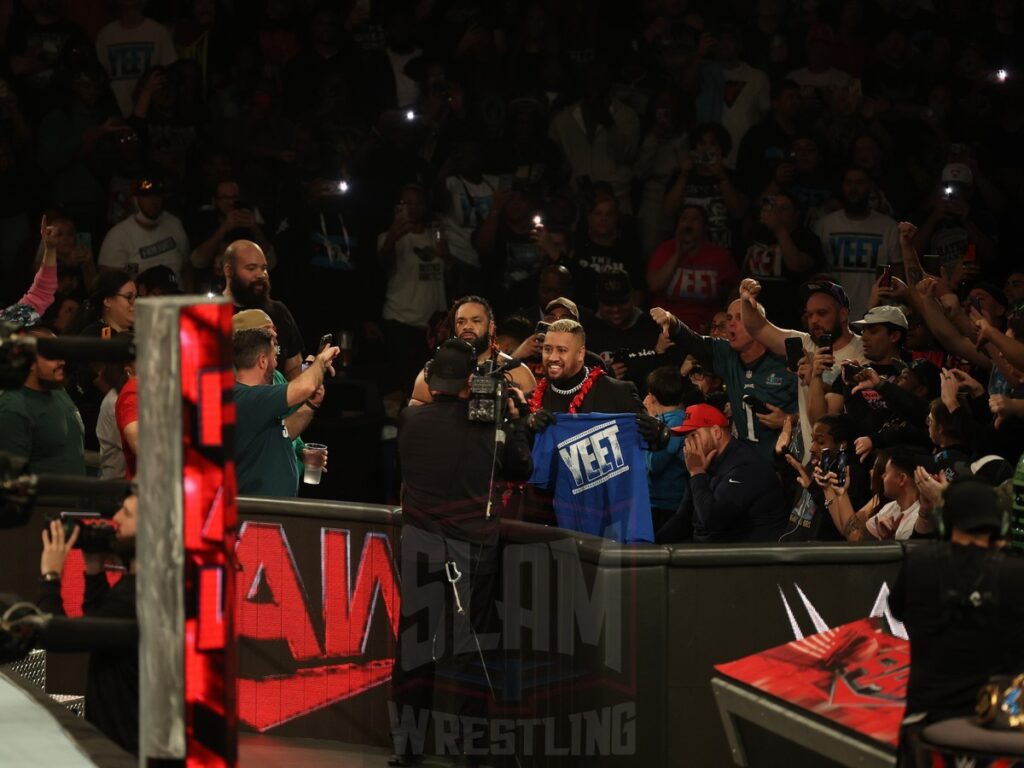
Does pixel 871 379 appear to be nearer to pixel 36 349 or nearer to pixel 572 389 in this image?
pixel 572 389

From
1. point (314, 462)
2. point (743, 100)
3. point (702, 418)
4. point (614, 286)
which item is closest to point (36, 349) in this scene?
point (314, 462)

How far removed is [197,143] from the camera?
1155 cm

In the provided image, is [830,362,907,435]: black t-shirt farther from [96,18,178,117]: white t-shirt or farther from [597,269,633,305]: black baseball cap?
[96,18,178,117]: white t-shirt

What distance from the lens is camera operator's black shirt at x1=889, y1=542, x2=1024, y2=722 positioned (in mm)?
4191

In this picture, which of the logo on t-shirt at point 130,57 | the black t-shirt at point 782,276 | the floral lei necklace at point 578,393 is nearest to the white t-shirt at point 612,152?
the black t-shirt at point 782,276

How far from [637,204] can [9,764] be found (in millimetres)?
9379

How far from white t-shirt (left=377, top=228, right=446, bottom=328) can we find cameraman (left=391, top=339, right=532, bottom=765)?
170 inches

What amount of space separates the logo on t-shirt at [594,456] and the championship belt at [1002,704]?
3072 millimetres

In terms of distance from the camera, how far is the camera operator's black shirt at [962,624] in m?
4.19

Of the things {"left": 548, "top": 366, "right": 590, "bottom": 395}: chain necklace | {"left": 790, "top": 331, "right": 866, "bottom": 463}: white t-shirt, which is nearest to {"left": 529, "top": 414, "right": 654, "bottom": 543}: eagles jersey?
{"left": 548, "top": 366, "right": 590, "bottom": 395}: chain necklace

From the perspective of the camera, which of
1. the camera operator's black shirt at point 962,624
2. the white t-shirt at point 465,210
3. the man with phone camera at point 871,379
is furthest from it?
the white t-shirt at point 465,210

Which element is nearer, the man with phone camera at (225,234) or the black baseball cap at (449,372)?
the black baseball cap at (449,372)

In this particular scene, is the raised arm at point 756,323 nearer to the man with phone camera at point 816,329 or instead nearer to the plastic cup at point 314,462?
the man with phone camera at point 816,329

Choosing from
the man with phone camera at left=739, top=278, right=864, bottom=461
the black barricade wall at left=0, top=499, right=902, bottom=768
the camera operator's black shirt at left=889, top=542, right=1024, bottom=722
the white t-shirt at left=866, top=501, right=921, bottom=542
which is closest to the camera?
the camera operator's black shirt at left=889, top=542, right=1024, bottom=722
